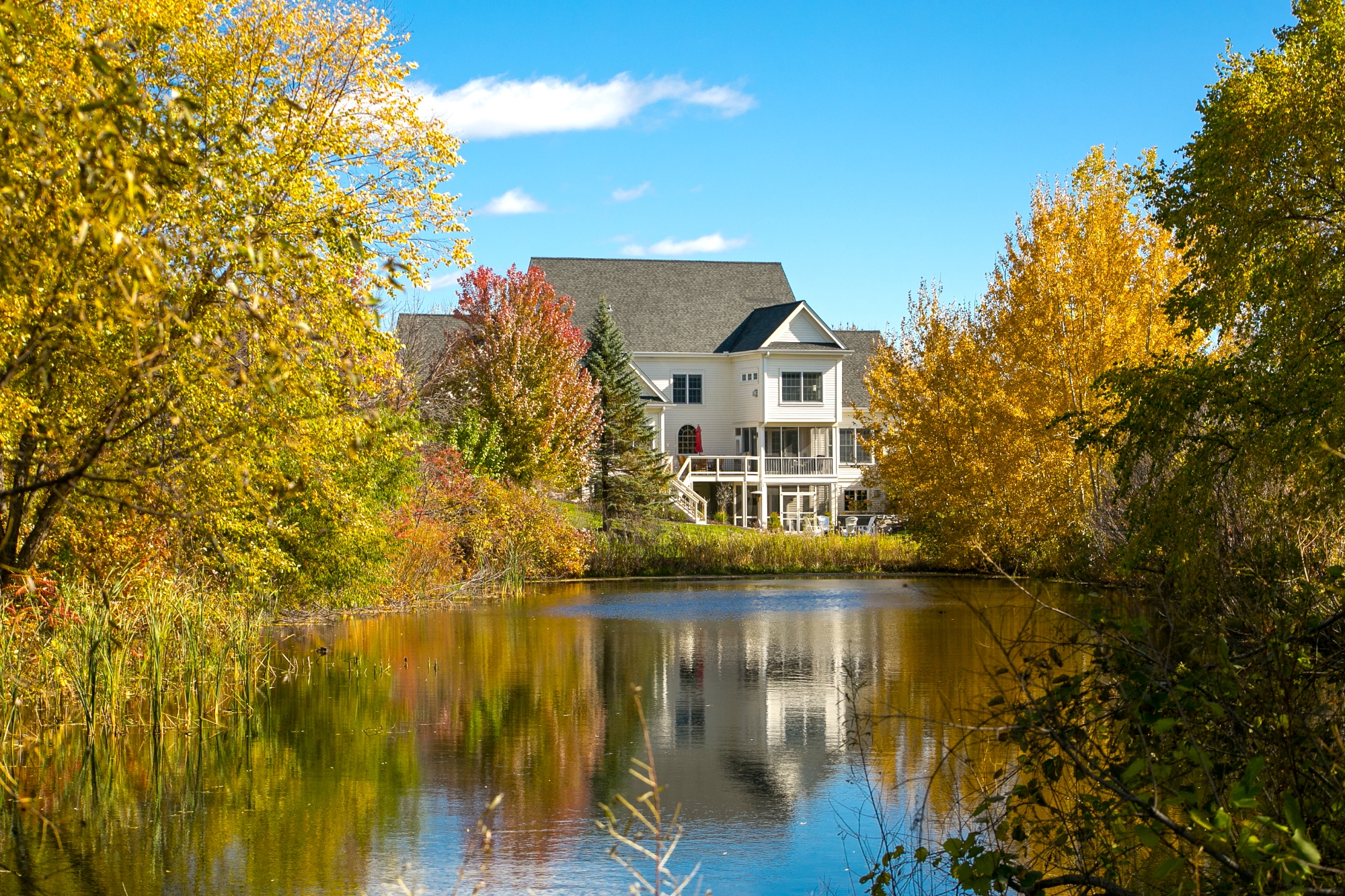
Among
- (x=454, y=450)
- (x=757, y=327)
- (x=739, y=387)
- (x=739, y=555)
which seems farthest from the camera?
(x=739, y=387)

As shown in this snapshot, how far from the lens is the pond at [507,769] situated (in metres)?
9.55

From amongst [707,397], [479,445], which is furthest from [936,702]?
[707,397]

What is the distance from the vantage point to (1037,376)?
29391 millimetres

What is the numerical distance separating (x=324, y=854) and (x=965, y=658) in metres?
12.6

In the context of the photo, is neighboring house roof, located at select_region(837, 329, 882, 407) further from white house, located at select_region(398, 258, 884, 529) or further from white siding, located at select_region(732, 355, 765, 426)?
white siding, located at select_region(732, 355, 765, 426)

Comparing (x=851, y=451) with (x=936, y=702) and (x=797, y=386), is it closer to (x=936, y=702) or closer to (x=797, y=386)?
(x=797, y=386)

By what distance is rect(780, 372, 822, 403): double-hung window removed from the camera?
51469mm

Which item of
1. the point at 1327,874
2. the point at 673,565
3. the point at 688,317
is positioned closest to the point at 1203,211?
the point at 1327,874

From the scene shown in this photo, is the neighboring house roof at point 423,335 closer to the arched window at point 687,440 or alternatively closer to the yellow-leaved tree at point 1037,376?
the arched window at point 687,440

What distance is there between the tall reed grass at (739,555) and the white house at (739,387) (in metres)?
8.02

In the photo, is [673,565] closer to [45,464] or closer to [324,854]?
[45,464]

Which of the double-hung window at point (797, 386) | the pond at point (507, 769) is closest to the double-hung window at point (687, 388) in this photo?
the double-hung window at point (797, 386)

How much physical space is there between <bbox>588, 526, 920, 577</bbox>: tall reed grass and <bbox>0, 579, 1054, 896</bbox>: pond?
16.6 m

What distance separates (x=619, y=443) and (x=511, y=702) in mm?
27545
